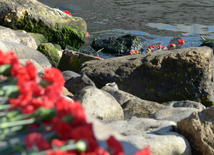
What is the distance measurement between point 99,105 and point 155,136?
1085 mm

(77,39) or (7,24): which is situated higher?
(7,24)

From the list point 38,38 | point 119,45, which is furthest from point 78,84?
point 119,45

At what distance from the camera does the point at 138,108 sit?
4.45 m

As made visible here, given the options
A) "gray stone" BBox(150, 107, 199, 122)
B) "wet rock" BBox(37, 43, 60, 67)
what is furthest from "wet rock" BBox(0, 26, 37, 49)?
"gray stone" BBox(150, 107, 199, 122)

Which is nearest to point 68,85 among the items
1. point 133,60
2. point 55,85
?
point 133,60

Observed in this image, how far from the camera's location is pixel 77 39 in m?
11.1

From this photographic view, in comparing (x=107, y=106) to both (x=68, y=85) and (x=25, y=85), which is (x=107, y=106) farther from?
(x=25, y=85)

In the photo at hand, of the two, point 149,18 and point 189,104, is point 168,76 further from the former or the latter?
point 149,18

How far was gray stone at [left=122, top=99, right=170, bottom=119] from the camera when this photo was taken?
4387mm

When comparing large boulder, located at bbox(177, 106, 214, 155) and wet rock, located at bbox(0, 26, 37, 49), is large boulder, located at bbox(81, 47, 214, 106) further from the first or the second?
wet rock, located at bbox(0, 26, 37, 49)

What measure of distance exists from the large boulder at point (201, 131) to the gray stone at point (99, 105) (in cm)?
105

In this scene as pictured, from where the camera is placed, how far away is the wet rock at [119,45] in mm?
11031

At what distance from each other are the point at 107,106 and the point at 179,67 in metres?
2.28

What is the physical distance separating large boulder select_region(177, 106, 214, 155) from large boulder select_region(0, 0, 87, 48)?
7.22m
